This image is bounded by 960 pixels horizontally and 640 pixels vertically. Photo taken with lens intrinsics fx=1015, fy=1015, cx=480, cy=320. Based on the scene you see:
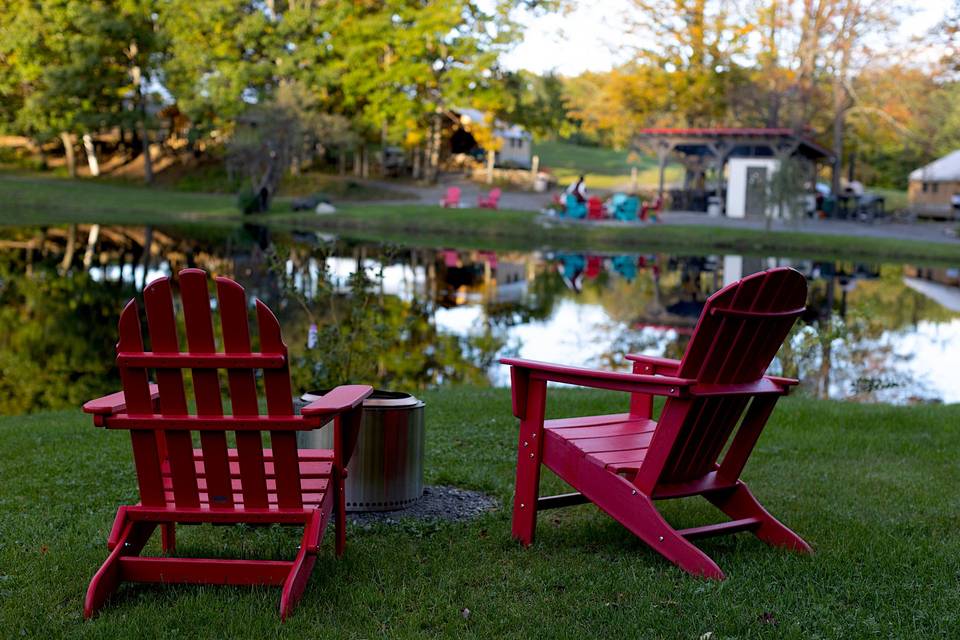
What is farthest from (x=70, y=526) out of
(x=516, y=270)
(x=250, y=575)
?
(x=516, y=270)

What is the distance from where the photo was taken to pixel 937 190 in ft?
131

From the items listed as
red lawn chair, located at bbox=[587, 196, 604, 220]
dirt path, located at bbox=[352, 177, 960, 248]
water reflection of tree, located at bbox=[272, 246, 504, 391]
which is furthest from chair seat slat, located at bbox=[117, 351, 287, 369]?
red lawn chair, located at bbox=[587, 196, 604, 220]

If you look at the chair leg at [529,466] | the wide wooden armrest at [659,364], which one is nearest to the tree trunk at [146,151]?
the wide wooden armrest at [659,364]

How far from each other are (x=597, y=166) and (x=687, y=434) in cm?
5670

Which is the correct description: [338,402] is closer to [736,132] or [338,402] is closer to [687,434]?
[687,434]

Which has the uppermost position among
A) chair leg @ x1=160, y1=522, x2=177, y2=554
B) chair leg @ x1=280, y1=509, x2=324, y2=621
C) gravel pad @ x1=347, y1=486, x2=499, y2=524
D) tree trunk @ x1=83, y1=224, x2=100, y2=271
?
chair leg @ x1=280, y1=509, x2=324, y2=621

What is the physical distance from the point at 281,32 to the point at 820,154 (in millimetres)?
21777

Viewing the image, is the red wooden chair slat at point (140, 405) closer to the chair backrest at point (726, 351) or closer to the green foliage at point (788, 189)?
the chair backrest at point (726, 351)

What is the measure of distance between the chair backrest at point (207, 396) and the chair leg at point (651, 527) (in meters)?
1.17

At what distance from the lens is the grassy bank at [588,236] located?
1067 inches

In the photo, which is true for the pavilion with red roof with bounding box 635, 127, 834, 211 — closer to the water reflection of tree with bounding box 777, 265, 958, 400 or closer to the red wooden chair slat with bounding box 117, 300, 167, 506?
the water reflection of tree with bounding box 777, 265, 958, 400

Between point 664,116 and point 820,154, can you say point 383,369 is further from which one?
point 664,116

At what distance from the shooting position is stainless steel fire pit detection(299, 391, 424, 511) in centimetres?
443

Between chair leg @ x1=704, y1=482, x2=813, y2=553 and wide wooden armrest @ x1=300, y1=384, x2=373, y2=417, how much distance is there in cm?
147
